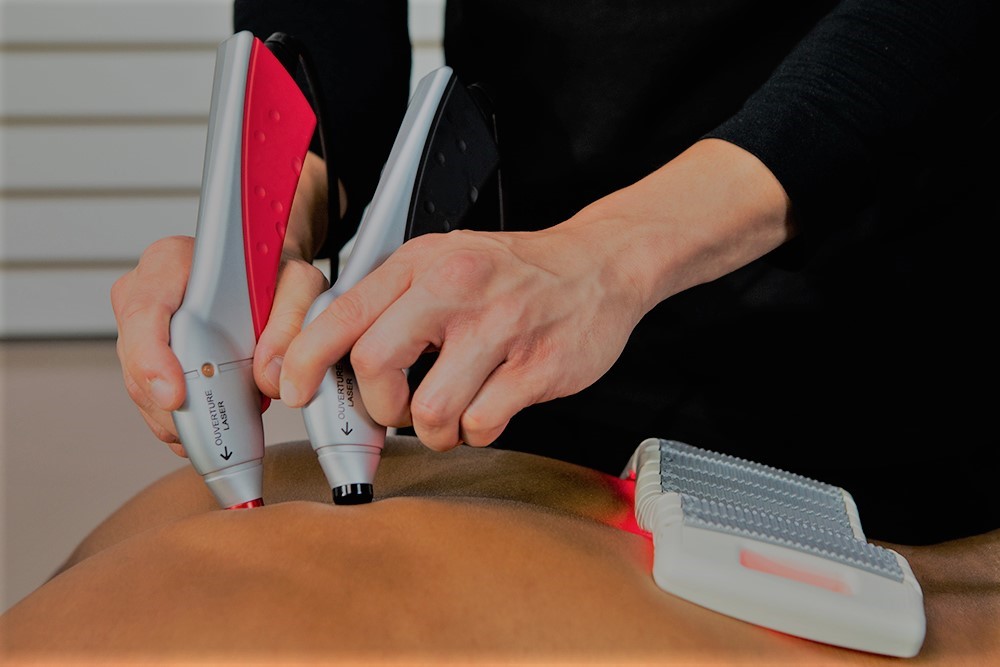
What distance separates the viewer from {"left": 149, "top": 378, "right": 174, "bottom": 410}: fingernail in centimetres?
58

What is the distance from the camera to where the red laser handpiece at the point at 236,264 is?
1.95ft

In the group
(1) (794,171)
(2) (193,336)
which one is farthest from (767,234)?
(2) (193,336)

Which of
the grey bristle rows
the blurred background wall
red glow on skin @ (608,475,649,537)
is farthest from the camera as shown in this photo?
the blurred background wall

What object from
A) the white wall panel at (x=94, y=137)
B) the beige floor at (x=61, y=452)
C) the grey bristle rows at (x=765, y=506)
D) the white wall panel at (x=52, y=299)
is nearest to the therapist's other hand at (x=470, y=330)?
the grey bristle rows at (x=765, y=506)

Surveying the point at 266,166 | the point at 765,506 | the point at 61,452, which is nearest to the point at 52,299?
the point at 61,452

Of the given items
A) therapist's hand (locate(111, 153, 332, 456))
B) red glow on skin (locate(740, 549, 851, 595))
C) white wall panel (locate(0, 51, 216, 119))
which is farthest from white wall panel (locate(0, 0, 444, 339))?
red glow on skin (locate(740, 549, 851, 595))

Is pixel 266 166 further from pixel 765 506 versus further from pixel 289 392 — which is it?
pixel 765 506

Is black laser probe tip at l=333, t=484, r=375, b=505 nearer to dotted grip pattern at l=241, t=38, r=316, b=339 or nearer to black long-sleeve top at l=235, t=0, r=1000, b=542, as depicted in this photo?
dotted grip pattern at l=241, t=38, r=316, b=339

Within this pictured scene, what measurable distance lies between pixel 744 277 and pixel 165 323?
1.67 feet

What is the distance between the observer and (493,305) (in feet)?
1.79

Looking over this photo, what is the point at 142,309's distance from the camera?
615mm

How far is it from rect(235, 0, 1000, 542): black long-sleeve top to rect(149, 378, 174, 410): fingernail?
0.37m

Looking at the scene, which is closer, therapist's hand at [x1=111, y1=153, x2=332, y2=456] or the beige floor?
therapist's hand at [x1=111, y1=153, x2=332, y2=456]

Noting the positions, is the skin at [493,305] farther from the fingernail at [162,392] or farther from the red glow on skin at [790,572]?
the red glow on skin at [790,572]
